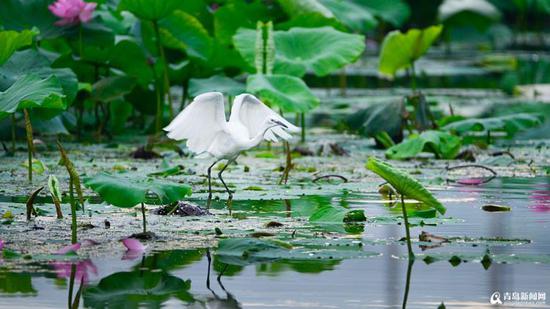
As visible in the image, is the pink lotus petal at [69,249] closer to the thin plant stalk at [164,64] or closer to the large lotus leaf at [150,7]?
the large lotus leaf at [150,7]

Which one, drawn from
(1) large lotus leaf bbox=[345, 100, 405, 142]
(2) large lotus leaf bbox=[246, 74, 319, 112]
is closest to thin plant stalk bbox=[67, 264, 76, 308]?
(2) large lotus leaf bbox=[246, 74, 319, 112]

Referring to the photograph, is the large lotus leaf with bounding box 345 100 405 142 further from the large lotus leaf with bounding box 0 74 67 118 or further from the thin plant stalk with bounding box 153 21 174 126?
the large lotus leaf with bounding box 0 74 67 118

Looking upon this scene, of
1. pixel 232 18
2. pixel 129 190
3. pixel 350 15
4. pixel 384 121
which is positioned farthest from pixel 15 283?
pixel 350 15

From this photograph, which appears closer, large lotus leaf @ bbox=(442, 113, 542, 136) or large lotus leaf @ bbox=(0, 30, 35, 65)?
large lotus leaf @ bbox=(0, 30, 35, 65)

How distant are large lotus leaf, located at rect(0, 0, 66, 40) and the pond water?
3379mm

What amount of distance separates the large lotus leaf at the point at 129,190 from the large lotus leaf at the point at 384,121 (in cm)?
358

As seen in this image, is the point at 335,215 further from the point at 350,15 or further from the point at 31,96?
the point at 350,15

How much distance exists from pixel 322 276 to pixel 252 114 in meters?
1.79

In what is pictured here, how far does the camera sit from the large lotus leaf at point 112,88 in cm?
734

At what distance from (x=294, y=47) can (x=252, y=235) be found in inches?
129

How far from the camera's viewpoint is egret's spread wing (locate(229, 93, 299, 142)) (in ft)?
17.4

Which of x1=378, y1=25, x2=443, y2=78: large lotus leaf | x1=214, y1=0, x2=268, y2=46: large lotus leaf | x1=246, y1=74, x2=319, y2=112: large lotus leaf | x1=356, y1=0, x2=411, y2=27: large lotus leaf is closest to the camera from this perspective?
x1=246, y1=74, x2=319, y2=112: large lotus leaf

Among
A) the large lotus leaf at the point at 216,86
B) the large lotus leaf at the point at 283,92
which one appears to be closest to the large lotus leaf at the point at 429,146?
the large lotus leaf at the point at 283,92

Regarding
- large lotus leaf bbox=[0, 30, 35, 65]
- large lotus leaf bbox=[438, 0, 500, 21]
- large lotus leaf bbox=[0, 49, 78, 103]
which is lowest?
large lotus leaf bbox=[0, 49, 78, 103]
